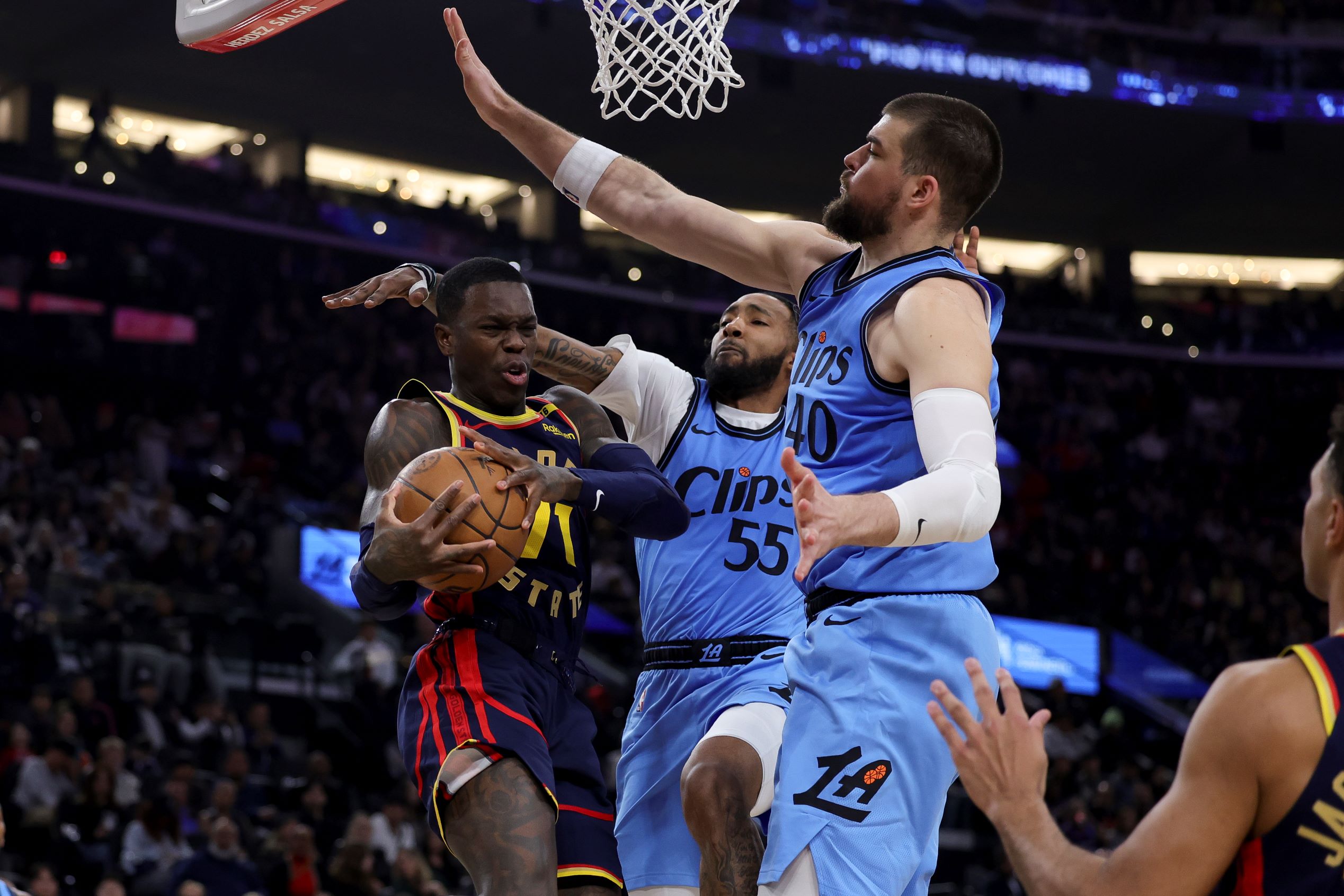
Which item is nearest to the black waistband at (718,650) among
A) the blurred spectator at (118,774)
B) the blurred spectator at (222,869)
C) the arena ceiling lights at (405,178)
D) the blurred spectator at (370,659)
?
the blurred spectator at (222,869)

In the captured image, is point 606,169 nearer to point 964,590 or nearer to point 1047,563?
point 964,590

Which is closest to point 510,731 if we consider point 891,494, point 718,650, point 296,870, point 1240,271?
point 718,650

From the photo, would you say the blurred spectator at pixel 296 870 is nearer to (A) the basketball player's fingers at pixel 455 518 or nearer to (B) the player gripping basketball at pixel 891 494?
(A) the basketball player's fingers at pixel 455 518

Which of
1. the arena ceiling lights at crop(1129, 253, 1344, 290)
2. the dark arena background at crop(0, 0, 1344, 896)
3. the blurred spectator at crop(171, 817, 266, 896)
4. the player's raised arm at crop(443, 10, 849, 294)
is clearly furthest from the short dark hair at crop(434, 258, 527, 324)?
the arena ceiling lights at crop(1129, 253, 1344, 290)

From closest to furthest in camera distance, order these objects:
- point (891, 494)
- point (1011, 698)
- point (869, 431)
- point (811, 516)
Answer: point (1011, 698) → point (811, 516) → point (891, 494) → point (869, 431)

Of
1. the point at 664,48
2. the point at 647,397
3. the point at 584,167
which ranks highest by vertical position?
the point at 664,48

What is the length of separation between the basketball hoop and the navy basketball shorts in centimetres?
196

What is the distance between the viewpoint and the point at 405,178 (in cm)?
2786

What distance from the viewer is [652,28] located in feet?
15.8

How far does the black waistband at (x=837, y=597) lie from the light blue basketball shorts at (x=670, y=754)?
1103 mm

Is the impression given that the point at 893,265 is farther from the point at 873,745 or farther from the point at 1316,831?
the point at 1316,831

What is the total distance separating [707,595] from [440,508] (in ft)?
4.68

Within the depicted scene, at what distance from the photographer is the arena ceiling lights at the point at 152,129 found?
2405 cm

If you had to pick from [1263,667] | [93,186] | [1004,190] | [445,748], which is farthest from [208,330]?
[1263,667]
